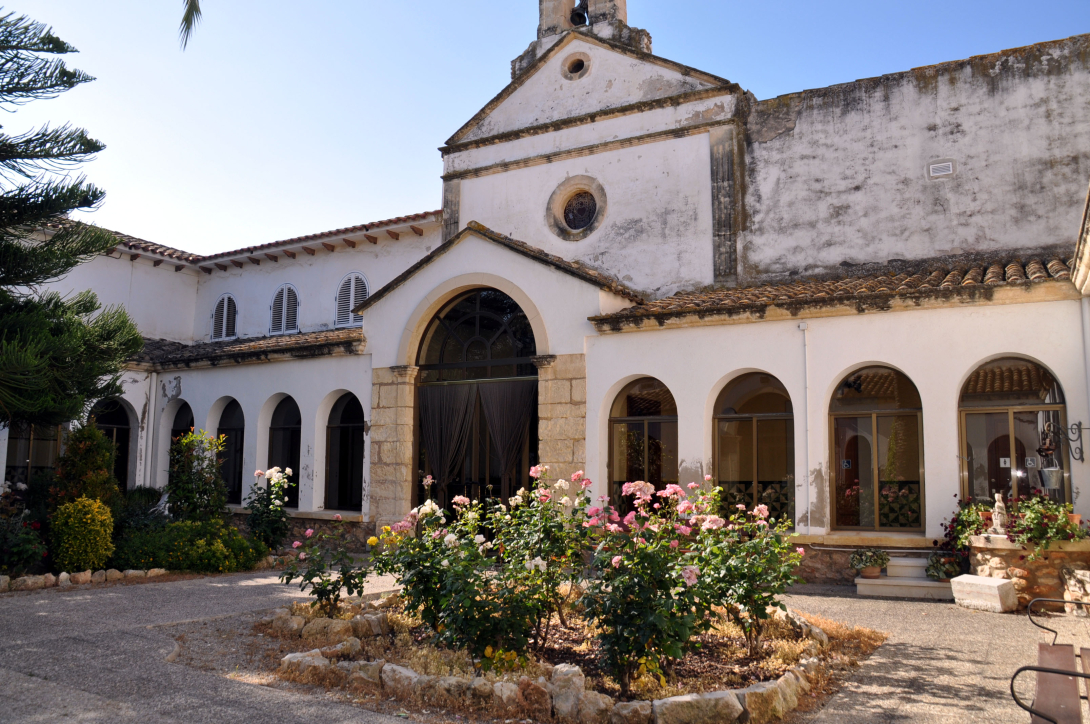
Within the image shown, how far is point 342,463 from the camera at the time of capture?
1569cm

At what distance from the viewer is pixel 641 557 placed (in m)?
5.78

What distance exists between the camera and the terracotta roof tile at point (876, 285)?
10.4 m

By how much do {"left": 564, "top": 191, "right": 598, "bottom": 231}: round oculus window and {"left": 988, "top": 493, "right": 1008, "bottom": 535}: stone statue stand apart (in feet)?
26.9

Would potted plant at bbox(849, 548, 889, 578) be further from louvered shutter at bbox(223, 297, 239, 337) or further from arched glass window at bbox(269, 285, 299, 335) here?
louvered shutter at bbox(223, 297, 239, 337)

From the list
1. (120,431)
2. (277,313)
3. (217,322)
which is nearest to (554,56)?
(277,313)

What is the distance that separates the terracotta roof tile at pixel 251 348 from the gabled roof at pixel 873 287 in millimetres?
5463

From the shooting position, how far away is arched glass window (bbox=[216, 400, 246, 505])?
17297mm

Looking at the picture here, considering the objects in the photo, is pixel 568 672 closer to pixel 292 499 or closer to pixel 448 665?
pixel 448 665

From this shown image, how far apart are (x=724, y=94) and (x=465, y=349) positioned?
20.2 feet

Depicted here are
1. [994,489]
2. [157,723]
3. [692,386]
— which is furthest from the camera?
[692,386]

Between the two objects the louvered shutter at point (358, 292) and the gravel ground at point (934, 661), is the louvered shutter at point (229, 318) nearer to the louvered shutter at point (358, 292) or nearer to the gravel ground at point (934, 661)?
the louvered shutter at point (358, 292)

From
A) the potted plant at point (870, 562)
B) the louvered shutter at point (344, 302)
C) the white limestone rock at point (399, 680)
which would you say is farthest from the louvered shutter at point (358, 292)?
the white limestone rock at point (399, 680)

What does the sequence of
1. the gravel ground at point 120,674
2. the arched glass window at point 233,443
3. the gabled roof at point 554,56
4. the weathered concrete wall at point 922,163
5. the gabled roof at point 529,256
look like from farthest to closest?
1. the arched glass window at point 233,443
2. the gabled roof at point 554,56
3. the gabled roof at point 529,256
4. the weathered concrete wall at point 922,163
5. the gravel ground at point 120,674

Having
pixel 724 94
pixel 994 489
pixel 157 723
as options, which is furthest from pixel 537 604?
pixel 724 94
